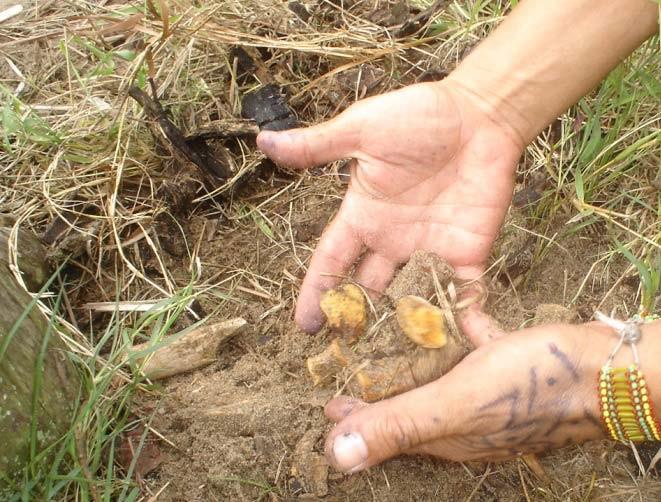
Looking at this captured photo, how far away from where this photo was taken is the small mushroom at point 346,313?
1668 millimetres

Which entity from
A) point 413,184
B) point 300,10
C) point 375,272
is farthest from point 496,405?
point 300,10

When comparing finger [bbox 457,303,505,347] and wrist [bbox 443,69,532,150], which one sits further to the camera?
wrist [bbox 443,69,532,150]

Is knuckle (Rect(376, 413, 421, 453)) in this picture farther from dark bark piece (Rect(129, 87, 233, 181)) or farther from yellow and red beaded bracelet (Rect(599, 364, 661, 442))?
Result: dark bark piece (Rect(129, 87, 233, 181))

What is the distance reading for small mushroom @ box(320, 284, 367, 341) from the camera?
5.47ft

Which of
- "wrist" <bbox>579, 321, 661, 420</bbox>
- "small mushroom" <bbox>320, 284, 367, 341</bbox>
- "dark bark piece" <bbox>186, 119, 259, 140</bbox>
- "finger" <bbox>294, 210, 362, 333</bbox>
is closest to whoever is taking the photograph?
"wrist" <bbox>579, 321, 661, 420</bbox>

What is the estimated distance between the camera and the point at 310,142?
68.7 inches

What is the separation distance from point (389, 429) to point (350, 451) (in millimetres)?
96

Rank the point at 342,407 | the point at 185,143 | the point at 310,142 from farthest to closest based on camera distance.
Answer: the point at 185,143 → the point at 310,142 → the point at 342,407

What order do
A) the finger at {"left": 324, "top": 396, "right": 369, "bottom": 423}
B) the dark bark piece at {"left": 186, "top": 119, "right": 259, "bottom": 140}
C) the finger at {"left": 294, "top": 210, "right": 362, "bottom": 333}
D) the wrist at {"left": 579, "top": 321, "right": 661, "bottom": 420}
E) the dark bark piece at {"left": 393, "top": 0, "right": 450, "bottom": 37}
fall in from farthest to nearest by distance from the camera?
the dark bark piece at {"left": 393, "top": 0, "right": 450, "bottom": 37}, the dark bark piece at {"left": 186, "top": 119, "right": 259, "bottom": 140}, the finger at {"left": 294, "top": 210, "right": 362, "bottom": 333}, the finger at {"left": 324, "top": 396, "right": 369, "bottom": 423}, the wrist at {"left": 579, "top": 321, "right": 661, "bottom": 420}

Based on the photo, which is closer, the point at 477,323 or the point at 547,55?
the point at 477,323

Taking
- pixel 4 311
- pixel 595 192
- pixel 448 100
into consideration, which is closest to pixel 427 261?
pixel 448 100

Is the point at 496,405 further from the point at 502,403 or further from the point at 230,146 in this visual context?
the point at 230,146

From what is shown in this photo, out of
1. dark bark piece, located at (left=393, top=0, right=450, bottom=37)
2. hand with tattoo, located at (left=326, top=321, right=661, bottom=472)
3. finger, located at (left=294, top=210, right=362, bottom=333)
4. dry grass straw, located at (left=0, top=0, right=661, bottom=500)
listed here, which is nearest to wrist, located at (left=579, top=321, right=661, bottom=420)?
hand with tattoo, located at (left=326, top=321, right=661, bottom=472)

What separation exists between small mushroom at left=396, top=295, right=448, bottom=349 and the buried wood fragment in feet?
1.55
